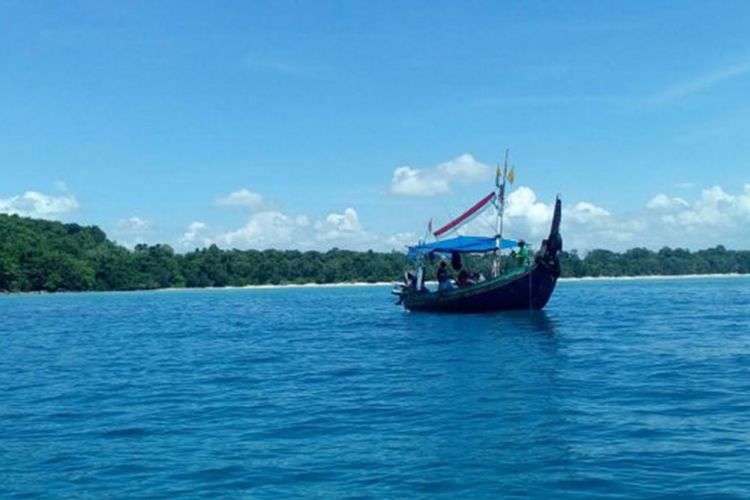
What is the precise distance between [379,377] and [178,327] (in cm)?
2935

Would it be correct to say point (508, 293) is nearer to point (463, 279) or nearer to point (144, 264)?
point (463, 279)

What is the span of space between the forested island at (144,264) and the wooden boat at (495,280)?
10709cm

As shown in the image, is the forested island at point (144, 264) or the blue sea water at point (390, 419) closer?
the blue sea water at point (390, 419)

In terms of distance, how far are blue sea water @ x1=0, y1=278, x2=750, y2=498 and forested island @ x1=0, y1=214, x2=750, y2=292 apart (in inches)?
4598

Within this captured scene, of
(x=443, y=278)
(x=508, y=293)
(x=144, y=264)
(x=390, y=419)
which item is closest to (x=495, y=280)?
(x=508, y=293)

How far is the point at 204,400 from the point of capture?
67.2 ft

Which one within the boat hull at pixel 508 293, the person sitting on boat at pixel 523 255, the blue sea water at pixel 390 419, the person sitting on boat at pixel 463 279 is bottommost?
the blue sea water at pixel 390 419

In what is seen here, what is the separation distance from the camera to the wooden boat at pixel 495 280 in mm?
44562

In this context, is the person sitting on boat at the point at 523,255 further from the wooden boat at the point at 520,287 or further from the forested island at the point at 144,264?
the forested island at the point at 144,264

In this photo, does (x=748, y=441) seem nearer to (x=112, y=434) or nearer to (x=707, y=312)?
(x=112, y=434)

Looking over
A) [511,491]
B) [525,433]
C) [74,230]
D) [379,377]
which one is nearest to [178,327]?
[379,377]

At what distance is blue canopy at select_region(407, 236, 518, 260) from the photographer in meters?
50.3

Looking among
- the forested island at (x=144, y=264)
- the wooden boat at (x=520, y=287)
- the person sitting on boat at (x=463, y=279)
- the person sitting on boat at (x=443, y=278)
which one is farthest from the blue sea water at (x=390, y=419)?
the forested island at (x=144, y=264)

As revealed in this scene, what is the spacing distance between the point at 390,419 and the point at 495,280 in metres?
29.3
